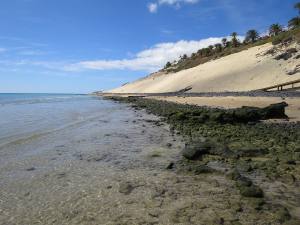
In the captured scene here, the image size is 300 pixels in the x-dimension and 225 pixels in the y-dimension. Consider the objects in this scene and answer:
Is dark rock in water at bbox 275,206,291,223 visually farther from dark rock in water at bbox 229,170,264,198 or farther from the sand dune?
the sand dune

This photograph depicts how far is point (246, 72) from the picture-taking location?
51188 millimetres

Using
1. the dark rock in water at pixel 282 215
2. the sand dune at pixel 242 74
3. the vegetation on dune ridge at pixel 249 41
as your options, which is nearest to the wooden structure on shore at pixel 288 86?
the sand dune at pixel 242 74

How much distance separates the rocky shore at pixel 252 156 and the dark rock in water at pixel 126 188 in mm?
1557

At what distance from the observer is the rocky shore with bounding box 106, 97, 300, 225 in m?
6.35

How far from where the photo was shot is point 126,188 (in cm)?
747

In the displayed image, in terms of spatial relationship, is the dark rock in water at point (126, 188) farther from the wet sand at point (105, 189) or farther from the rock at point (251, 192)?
the rock at point (251, 192)

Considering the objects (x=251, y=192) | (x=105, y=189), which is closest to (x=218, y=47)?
(x=105, y=189)

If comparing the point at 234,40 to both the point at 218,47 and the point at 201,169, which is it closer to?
the point at 218,47

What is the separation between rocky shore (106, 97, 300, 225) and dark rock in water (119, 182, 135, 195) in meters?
1.56

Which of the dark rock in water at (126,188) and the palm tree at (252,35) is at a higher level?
the palm tree at (252,35)

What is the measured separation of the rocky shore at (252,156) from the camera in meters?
6.35

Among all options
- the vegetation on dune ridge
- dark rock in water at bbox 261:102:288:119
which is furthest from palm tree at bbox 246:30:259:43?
dark rock in water at bbox 261:102:288:119

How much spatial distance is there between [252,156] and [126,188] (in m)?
4.32

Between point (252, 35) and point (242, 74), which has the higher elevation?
point (252, 35)
